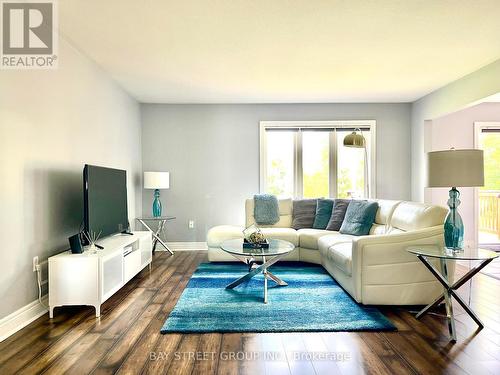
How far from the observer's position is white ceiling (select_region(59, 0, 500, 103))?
2502mm

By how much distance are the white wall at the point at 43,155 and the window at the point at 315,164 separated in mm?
2724

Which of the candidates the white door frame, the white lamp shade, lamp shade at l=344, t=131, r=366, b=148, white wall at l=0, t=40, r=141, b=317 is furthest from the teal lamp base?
the white door frame

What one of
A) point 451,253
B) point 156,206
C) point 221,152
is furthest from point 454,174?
point 156,206

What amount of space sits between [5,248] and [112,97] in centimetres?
249

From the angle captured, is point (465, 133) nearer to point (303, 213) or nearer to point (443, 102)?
point (443, 102)

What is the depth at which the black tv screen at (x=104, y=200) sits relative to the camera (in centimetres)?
300

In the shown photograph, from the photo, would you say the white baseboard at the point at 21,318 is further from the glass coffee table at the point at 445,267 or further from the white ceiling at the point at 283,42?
the glass coffee table at the point at 445,267

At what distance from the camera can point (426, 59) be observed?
11.6ft

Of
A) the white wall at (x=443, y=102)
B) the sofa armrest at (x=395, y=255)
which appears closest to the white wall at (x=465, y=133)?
the white wall at (x=443, y=102)

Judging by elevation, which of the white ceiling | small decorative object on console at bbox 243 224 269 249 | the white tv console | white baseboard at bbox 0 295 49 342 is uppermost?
the white ceiling

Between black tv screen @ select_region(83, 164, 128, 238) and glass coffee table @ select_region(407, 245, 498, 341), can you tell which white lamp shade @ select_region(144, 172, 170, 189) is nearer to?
black tv screen @ select_region(83, 164, 128, 238)

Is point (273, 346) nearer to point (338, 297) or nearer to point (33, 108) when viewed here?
point (338, 297)

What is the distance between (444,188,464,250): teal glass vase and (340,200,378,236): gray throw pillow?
1.58m

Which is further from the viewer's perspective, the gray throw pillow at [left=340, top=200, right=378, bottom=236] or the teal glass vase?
the gray throw pillow at [left=340, top=200, right=378, bottom=236]
